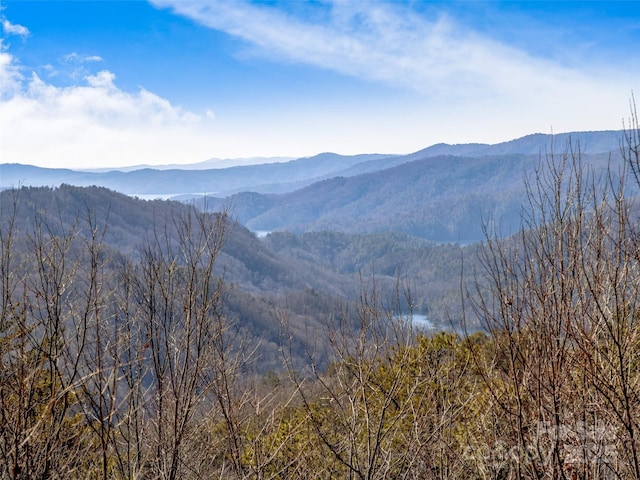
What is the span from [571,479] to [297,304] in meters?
90.1

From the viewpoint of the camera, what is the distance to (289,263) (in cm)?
16562

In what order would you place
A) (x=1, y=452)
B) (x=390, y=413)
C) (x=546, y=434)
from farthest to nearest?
(x=390, y=413) → (x=546, y=434) → (x=1, y=452)

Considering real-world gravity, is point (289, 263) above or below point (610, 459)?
below

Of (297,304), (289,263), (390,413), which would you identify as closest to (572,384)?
(390,413)

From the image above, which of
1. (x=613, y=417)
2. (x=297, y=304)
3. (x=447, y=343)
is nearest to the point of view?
(x=613, y=417)

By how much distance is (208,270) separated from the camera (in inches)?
152

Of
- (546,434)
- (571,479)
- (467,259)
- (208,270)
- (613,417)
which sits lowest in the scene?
(467,259)

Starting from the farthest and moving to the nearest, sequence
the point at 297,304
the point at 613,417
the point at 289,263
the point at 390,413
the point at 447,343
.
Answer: the point at 289,263 → the point at 297,304 → the point at 447,343 → the point at 390,413 → the point at 613,417

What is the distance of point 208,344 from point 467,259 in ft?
559

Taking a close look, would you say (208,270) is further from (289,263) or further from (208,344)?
(289,263)

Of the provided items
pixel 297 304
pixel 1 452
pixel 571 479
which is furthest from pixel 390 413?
pixel 297 304

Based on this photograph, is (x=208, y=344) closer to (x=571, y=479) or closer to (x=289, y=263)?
(x=571, y=479)

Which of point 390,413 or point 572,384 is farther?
point 390,413

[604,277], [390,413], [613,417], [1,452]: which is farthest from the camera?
[390,413]
